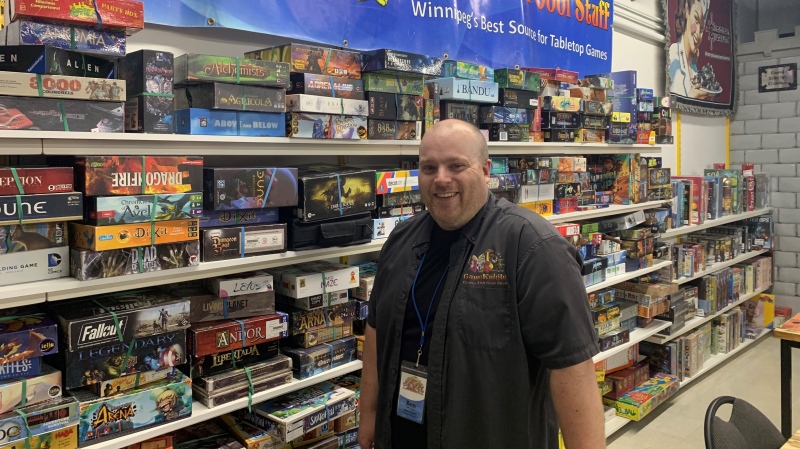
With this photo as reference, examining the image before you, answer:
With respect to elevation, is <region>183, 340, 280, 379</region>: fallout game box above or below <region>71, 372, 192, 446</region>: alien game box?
above

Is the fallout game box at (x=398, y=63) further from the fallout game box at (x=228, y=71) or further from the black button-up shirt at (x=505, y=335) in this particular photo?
the black button-up shirt at (x=505, y=335)

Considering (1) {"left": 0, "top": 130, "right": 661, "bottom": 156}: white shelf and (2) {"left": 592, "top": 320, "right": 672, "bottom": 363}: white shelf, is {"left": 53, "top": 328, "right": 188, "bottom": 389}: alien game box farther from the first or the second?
(2) {"left": 592, "top": 320, "right": 672, "bottom": 363}: white shelf

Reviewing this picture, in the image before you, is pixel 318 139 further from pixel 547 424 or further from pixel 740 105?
pixel 740 105

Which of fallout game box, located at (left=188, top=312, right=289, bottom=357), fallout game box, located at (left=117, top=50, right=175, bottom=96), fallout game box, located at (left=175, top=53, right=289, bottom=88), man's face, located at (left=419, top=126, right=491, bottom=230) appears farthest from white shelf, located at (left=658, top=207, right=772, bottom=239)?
fallout game box, located at (left=117, top=50, right=175, bottom=96)

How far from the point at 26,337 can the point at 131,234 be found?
0.39m

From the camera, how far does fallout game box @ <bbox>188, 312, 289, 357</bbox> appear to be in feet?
6.93

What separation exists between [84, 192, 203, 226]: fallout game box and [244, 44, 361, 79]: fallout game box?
0.68m

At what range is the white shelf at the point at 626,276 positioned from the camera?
374cm

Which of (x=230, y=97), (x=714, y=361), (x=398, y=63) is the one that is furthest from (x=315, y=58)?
(x=714, y=361)

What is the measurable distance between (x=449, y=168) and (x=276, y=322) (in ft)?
2.99

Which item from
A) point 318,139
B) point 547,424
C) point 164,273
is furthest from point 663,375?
point 164,273

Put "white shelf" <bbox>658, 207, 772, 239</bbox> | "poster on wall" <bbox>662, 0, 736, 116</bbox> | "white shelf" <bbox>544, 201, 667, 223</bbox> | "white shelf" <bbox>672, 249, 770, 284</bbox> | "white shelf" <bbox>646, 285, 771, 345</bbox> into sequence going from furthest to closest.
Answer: "poster on wall" <bbox>662, 0, 736, 116</bbox>
"white shelf" <bbox>672, 249, 770, 284</bbox>
"white shelf" <bbox>658, 207, 772, 239</bbox>
"white shelf" <bbox>646, 285, 771, 345</bbox>
"white shelf" <bbox>544, 201, 667, 223</bbox>

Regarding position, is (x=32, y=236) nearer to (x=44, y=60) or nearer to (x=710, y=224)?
(x=44, y=60)

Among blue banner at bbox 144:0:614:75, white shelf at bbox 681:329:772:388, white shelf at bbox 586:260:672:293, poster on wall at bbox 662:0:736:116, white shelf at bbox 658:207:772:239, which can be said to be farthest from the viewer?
poster on wall at bbox 662:0:736:116
